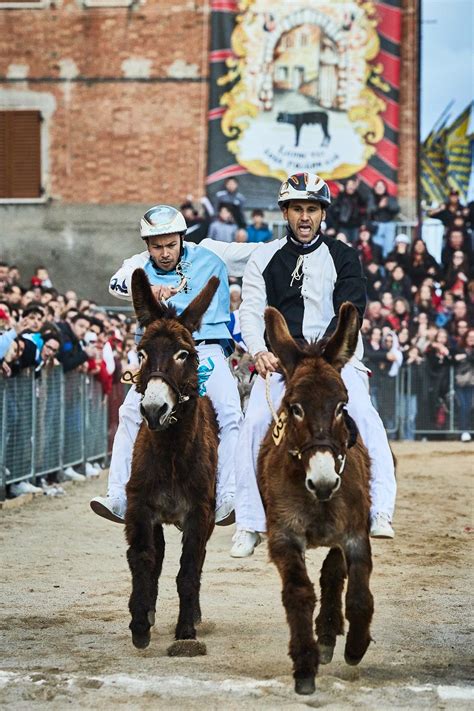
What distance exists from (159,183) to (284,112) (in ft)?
12.7

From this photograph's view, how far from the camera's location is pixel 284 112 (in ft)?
119

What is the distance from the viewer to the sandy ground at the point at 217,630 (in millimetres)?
7508

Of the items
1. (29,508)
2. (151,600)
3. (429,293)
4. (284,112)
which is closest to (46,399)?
(29,508)

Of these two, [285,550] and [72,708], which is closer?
[72,708]

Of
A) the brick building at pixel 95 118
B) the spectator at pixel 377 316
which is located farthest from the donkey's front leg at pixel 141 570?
the brick building at pixel 95 118

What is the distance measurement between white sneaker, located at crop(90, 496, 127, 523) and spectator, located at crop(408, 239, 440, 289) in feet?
67.0

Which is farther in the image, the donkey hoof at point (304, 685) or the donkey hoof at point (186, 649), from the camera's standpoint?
the donkey hoof at point (186, 649)

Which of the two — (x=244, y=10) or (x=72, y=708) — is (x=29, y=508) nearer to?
(x=72, y=708)

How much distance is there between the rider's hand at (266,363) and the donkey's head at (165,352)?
0.58 metres

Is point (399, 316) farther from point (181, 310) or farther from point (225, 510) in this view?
point (225, 510)

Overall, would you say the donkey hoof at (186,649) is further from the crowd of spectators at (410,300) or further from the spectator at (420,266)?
the spectator at (420,266)

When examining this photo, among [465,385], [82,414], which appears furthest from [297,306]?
[465,385]

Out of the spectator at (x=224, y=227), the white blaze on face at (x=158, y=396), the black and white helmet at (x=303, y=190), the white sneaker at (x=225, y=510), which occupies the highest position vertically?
the spectator at (x=224, y=227)

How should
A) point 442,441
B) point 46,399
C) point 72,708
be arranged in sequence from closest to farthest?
point 72,708, point 46,399, point 442,441
